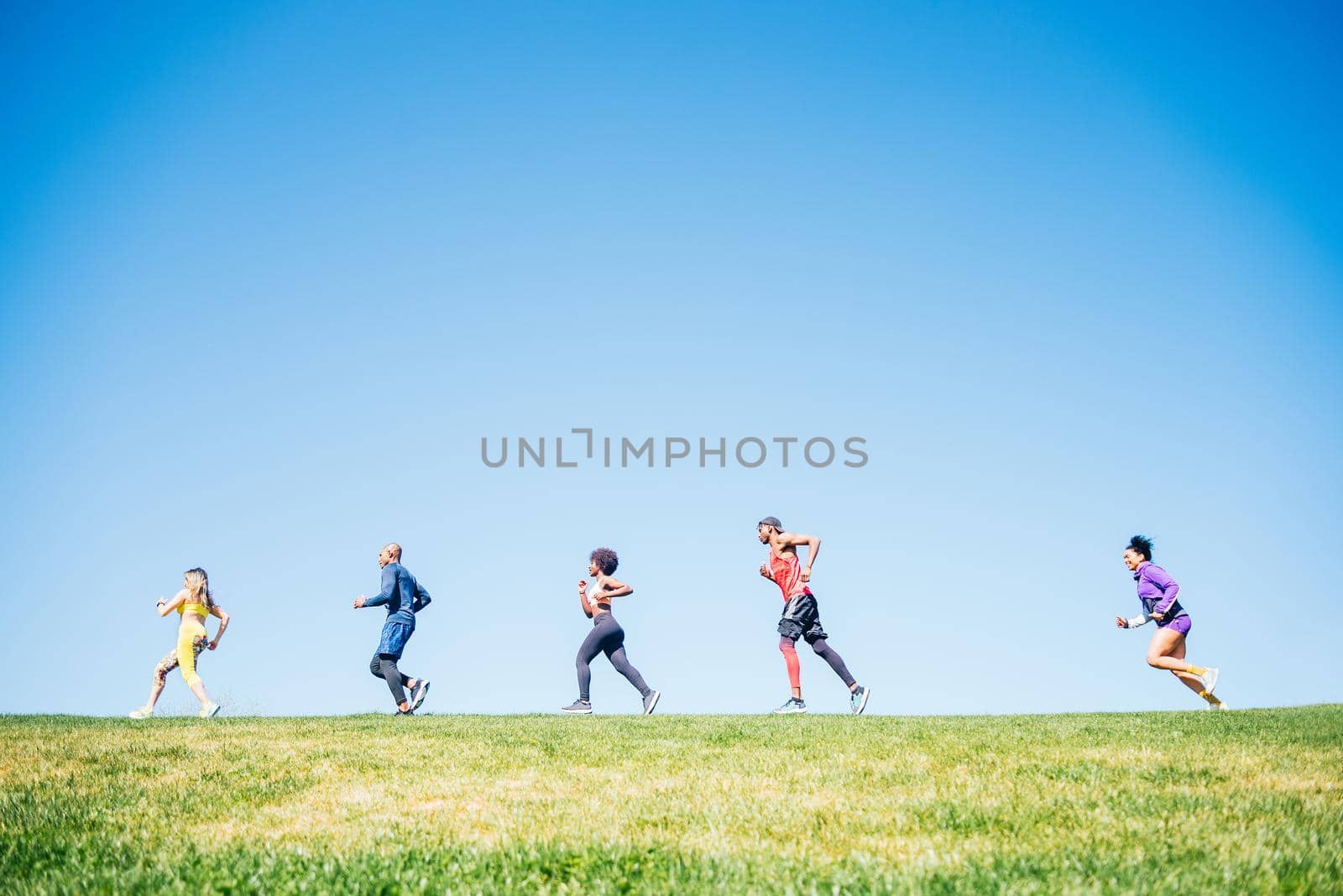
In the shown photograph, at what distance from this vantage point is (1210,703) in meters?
14.6

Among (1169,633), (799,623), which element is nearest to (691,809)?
(799,623)

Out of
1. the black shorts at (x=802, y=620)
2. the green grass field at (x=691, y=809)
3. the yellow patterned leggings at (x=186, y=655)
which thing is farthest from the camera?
the yellow patterned leggings at (x=186, y=655)

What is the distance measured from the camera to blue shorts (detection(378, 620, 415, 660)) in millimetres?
15227

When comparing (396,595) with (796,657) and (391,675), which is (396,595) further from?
(796,657)

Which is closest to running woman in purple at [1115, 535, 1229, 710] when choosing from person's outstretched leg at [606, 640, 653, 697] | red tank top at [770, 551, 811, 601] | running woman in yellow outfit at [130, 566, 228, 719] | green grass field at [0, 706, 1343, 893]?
green grass field at [0, 706, 1343, 893]

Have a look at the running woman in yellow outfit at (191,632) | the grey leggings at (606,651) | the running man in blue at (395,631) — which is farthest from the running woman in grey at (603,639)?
the running woman in yellow outfit at (191,632)

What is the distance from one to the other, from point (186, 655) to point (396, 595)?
328 centimetres

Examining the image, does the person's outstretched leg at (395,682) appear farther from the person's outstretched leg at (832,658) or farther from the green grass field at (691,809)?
the person's outstretched leg at (832,658)

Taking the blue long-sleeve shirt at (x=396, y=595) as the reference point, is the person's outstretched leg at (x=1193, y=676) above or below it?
below

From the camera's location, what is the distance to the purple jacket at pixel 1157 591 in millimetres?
14523

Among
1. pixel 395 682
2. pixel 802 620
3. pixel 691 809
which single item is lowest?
pixel 691 809

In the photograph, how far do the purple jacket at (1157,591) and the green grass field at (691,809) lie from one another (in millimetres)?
3292

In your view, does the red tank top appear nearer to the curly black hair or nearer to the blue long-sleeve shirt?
the curly black hair

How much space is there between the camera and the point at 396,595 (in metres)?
15.3
